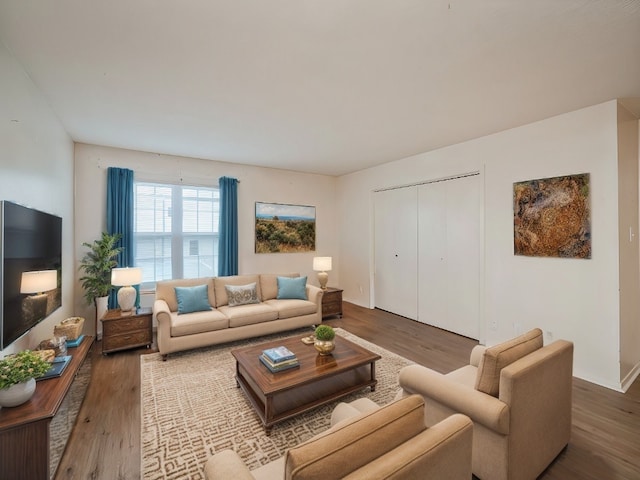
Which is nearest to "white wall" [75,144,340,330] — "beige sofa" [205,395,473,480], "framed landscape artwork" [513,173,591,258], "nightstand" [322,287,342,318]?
"nightstand" [322,287,342,318]

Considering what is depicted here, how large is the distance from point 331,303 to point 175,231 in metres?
2.84

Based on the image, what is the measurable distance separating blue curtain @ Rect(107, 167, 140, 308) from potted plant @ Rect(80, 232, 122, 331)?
0.15 m

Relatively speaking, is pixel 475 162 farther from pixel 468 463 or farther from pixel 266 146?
pixel 468 463

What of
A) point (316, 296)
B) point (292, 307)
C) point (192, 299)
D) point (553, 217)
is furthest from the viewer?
point (316, 296)

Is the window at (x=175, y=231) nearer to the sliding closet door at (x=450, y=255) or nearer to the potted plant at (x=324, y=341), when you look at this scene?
the potted plant at (x=324, y=341)

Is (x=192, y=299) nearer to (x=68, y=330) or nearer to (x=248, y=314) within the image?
(x=248, y=314)

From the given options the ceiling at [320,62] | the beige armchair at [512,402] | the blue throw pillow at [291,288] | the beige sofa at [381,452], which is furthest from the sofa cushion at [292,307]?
the beige sofa at [381,452]

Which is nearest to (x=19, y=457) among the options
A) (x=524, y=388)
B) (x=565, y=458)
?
(x=524, y=388)

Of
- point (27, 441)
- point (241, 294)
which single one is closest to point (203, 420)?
point (27, 441)

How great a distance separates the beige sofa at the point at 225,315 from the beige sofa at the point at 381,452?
103 inches

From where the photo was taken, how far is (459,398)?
5.29 feet

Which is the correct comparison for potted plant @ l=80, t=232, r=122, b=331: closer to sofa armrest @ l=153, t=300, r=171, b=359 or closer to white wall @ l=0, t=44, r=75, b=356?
white wall @ l=0, t=44, r=75, b=356

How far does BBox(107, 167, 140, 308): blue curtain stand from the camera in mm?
4180

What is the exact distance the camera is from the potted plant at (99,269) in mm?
3834
